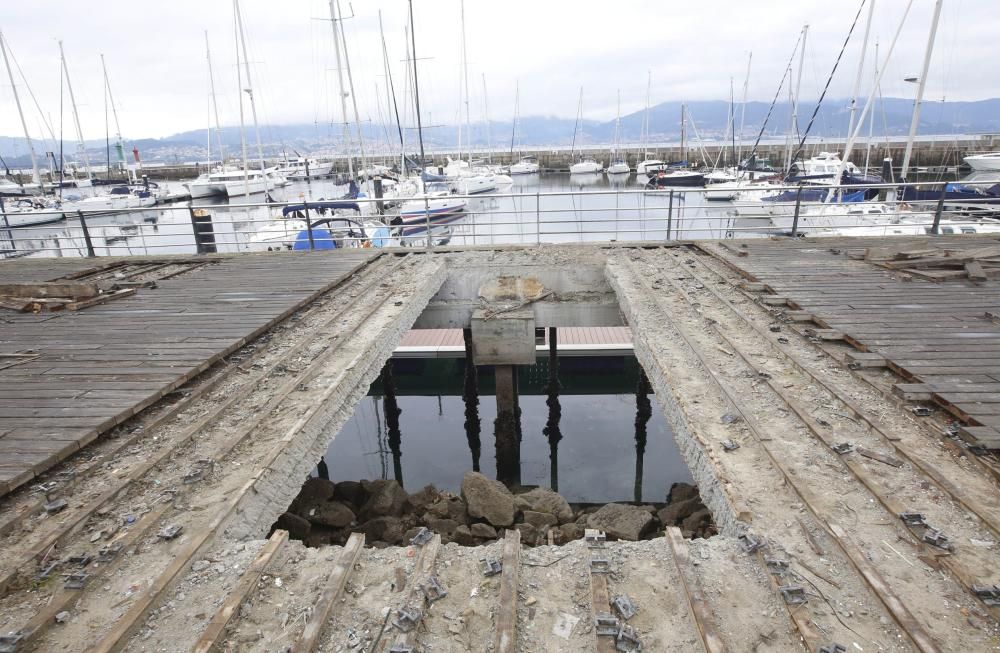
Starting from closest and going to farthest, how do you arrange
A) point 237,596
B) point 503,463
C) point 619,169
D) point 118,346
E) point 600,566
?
1. point 237,596
2. point 600,566
3. point 118,346
4. point 503,463
5. point 619,169

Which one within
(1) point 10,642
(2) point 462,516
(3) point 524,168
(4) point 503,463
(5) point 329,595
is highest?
(3) point 524,168

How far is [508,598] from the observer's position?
9.88 feet

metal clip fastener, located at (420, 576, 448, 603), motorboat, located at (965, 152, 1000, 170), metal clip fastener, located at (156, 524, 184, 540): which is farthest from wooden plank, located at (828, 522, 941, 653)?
motorboat, located at (965, 152, 1000, 170)

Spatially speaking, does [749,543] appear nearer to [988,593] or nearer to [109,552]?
[988,593]

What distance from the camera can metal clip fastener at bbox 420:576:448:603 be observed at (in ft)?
10.1

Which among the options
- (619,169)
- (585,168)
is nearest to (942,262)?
(619,169)

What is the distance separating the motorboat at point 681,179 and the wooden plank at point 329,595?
2060 inches

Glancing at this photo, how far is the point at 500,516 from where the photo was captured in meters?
7.26

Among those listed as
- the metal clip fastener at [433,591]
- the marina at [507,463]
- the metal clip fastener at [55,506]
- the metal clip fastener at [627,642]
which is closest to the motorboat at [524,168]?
the marina at [507,463]

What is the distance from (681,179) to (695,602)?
55620 millimetres

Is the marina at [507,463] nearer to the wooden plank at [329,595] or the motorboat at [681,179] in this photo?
the wooden plank at [329,595]

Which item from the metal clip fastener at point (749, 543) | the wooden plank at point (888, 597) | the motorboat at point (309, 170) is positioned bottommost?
the metal clip fastener at point (749, 543)

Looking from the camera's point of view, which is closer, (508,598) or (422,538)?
(508,598)

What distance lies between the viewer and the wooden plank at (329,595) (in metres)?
2.70
